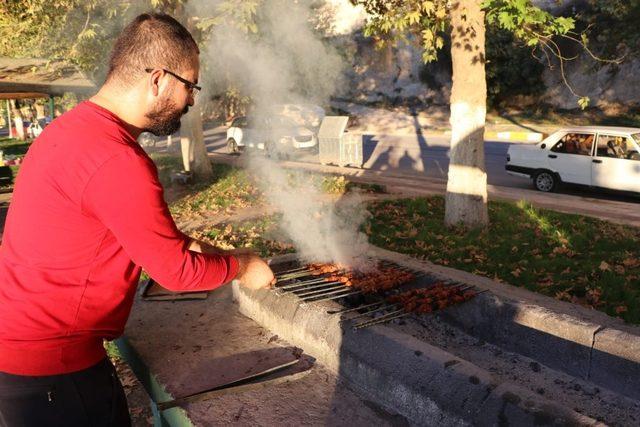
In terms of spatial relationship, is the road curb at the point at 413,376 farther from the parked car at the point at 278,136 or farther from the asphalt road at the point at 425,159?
the parked car at the point at 278,136

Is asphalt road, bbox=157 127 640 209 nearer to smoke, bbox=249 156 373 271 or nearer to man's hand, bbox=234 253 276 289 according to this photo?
smoke, bbox=249 156 373 271

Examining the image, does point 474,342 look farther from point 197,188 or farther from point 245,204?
point 197,188

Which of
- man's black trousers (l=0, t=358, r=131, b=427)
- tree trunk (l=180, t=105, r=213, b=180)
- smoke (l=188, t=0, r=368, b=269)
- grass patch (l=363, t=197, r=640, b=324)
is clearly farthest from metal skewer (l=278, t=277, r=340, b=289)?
tree trunk (l=180, t=105, r=213, b=180)

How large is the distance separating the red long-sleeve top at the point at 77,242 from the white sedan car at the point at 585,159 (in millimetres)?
11577

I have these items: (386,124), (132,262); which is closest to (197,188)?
(132,262)

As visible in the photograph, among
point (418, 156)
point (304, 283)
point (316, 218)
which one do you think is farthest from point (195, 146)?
point (304, 283)

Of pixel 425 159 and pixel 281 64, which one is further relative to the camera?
pixel 425 159

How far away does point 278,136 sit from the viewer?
2011cm

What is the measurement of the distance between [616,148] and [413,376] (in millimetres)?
10496

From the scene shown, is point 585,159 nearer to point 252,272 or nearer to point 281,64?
point 281,64

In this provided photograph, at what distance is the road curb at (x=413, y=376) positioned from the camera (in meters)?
2.47

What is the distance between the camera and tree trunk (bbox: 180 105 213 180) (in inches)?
524

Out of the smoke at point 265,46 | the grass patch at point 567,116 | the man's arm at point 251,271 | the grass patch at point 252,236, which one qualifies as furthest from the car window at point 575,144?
the grass patch at point 567,116

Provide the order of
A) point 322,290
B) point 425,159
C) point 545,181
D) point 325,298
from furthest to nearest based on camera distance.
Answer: point 425,159, point 545,181, point 322,290, point 325,298
